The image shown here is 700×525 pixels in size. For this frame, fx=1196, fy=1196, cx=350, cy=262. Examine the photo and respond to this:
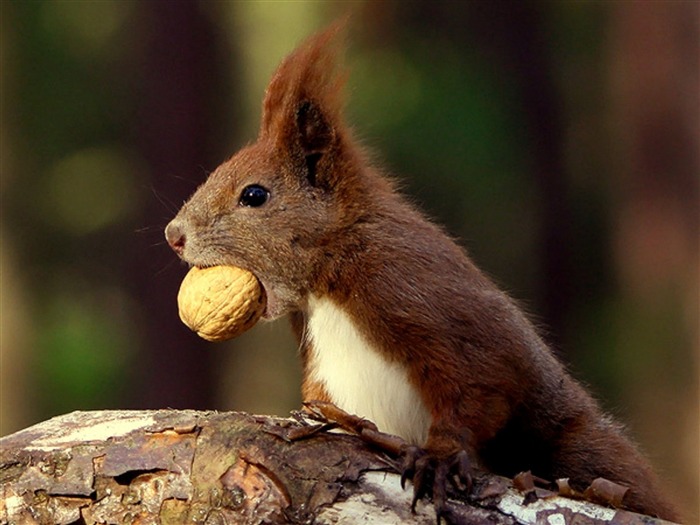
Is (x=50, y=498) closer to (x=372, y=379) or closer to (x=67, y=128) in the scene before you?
(x=372, y=379)

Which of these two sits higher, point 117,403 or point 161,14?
point 161,14

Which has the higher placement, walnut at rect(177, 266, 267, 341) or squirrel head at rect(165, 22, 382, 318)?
squirrel head at rect(165, 22, 382, 318)

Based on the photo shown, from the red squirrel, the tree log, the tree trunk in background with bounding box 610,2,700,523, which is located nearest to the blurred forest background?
the tree trunk in background with bounding box 610,2,700,523

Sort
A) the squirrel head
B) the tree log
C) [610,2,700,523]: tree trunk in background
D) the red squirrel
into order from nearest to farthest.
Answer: the tree log
the red squirrel
the squirrel head
[610,2,700,523]: tree trunk in background

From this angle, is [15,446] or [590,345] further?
[590,345]

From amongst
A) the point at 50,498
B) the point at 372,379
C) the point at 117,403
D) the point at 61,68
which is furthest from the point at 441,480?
the point at 61,68

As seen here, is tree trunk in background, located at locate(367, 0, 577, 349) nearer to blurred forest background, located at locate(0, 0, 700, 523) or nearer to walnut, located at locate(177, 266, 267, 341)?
blurred forest background, located at locate(0, 0, 700, 523)

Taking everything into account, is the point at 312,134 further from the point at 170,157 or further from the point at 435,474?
the point at 170,157
